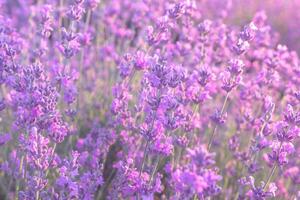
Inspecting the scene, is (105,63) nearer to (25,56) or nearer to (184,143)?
(25,56)

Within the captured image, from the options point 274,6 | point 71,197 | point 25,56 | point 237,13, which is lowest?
point 71,197

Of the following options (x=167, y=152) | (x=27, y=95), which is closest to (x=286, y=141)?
(x=167, y=152)

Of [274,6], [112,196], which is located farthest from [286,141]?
[274,6]


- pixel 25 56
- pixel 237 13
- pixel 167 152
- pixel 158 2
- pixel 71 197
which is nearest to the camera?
pixel 71 197

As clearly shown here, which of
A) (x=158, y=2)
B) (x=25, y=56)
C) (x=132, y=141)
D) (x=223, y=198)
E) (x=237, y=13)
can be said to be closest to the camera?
(x=132, y=141)

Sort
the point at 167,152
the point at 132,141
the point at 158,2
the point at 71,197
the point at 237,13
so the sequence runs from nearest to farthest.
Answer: the point at 71,197, the point at 167,152, the point at 132,141, the point at 158,2, the point at 237,13

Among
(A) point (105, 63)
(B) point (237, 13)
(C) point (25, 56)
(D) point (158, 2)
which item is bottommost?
(C) point (25, 56)

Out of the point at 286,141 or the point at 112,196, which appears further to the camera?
the point at 112,196

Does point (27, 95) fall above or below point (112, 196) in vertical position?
above

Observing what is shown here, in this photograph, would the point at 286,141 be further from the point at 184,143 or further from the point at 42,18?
the point at 42,18
